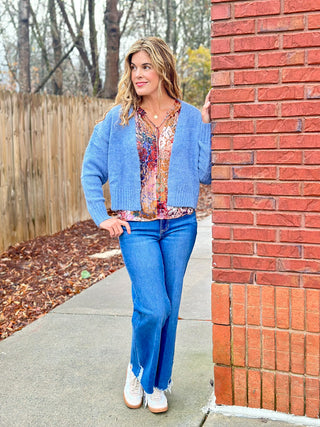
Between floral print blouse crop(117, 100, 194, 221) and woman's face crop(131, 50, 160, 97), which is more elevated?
woman's face crop(131, 50, 160, 97)

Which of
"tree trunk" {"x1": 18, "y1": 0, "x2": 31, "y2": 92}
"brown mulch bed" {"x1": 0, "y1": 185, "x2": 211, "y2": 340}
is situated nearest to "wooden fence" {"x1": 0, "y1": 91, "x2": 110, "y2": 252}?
"brown mulch bed" {"x1": 0, "y1": 185, "x2": 211, "y2": 340}

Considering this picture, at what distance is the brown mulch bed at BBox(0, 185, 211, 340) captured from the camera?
5348mm

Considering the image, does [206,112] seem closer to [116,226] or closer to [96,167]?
[96,167]

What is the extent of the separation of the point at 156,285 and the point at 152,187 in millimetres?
526

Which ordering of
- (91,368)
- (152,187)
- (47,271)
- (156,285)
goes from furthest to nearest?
(47,271) < (91,368) < (152,187) < (156,285)

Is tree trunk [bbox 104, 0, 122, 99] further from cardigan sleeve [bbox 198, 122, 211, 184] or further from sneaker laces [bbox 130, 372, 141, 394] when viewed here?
sneaker laces [bbox 130, 372, 141, 394]

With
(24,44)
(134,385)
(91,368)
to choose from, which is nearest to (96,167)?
(134,385)

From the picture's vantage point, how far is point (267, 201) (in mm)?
2861

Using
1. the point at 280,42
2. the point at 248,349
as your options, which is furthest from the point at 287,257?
the point at 280,42

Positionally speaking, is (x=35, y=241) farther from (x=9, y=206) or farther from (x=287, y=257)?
(x=287, y=257)

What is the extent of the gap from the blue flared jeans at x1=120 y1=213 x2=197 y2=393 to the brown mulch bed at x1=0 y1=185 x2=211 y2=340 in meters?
1.95

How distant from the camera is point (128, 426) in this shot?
297cm

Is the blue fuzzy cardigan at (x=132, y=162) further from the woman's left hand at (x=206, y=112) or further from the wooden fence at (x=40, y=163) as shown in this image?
the wooden fence at (x=40, y=163)

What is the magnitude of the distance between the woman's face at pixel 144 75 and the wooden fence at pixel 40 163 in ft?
14.5
